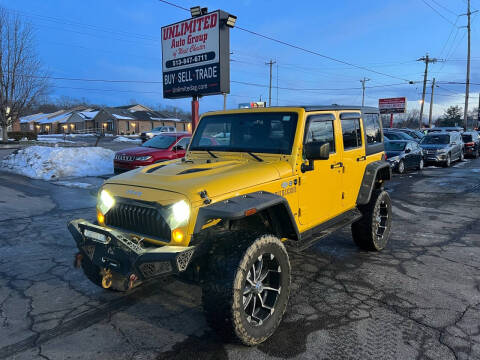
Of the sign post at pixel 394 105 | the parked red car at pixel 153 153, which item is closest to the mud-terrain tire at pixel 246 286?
the parked red car at pixel 153 153

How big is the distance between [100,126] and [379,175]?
6452 centimetres

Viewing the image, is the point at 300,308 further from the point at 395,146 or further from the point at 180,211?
the point at 395,146


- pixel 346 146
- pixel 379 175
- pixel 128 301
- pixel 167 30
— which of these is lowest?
pixel 128 301

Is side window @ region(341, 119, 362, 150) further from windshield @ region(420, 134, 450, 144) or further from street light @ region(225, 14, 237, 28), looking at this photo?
windshield @ region(420, 134, 450, 144)

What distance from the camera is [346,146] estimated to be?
14.9ft

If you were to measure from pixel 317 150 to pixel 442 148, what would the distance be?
1641 cm

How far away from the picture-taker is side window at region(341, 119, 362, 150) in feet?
15.0

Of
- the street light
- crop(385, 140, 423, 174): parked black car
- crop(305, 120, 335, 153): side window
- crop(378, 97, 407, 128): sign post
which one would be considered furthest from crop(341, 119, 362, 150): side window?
crop(378, 97, 407, 128): sign post

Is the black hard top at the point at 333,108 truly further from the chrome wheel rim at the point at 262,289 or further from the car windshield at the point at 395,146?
the car windshield at the point at 395,146

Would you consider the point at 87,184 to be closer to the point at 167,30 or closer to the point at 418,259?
the point at 167,30

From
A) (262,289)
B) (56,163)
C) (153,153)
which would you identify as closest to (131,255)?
(262,289)

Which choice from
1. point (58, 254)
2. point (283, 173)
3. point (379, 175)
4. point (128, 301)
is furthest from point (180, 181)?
point (379, 175)

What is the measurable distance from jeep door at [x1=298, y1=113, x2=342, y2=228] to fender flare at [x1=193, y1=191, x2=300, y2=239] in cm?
59

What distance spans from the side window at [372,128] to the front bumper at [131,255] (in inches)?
141
